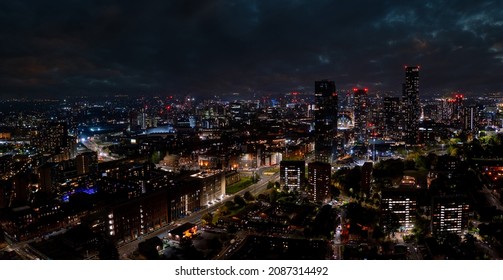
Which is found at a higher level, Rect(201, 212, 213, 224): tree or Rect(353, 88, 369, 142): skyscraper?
Rect(353, 88, 369, 142): skyscraper

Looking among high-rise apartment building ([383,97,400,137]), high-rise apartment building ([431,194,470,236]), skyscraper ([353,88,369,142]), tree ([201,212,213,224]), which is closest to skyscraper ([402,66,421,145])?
high-rise apartment building ([383,97,400,137])

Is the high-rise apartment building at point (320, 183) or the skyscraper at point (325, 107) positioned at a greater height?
the skyscraper at point (325, 107)

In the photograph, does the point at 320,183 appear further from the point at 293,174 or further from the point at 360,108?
the point at 360,108

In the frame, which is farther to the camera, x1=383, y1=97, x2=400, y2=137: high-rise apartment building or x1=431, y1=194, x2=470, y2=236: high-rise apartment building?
x1=383, y1=97, x2=400, y2=137: high-rise apartment building

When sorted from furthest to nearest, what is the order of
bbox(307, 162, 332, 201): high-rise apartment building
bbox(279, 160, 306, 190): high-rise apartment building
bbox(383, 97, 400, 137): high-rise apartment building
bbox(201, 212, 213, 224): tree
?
bbox(383, 97, 400, 137): high-rise apartment building → bbox(279, 160, 306, 190): high-rise apartment building → bbox(307, 162, 332, 201): high-rise apartment building → bbox(201, 212, 213, 224): tree

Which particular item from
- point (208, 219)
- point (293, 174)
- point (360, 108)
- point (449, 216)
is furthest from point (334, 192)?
point (360, 108)

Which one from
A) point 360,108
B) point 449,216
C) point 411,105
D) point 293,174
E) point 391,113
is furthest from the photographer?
point 360,108

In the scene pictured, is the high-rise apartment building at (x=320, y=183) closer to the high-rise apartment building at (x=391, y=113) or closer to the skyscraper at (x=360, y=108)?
the high-rise apartment building at (x=391, y=113)

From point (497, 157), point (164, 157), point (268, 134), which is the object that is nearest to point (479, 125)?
point (497, 157)

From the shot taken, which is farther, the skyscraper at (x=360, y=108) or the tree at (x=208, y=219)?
the skyscraper at (x=360, y=108)

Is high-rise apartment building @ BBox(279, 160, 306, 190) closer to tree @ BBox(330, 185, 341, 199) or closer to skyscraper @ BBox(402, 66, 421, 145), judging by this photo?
tree @ BBox(330, 185, 341, 199)

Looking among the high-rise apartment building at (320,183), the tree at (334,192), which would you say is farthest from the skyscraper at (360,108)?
the high-rise apartment building at (320,183)
